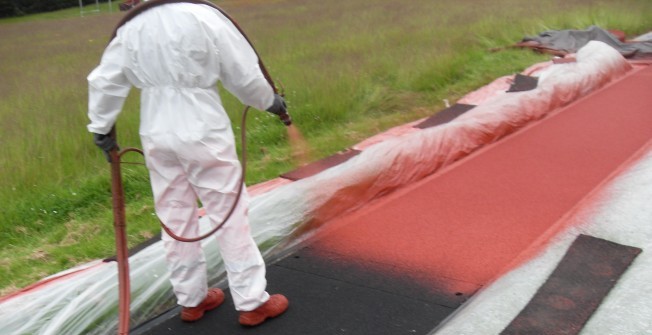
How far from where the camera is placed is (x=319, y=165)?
5340 mm

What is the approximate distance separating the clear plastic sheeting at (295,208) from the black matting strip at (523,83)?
20 cm

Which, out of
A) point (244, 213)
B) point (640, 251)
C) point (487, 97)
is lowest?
point (487, 97)

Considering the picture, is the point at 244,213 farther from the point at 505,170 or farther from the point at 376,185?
the point at 505,170

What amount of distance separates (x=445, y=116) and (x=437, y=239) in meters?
2.82

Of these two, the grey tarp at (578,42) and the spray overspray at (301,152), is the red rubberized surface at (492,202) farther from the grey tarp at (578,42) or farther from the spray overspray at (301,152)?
the grey tarp at (578,42)

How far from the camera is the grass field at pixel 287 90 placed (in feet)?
15.1

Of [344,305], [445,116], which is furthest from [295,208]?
[445,116]

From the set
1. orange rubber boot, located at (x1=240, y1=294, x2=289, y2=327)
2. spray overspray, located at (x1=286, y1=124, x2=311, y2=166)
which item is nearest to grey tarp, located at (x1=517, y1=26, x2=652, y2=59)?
spray overspray, located at (x1=286, y1=124, x2=311, y2=166)

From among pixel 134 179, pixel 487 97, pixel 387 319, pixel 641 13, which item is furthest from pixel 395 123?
pixel 641 13

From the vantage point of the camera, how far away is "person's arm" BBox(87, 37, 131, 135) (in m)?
2.97

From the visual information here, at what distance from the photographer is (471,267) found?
3691 mm

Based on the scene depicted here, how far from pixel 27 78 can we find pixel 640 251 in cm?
819

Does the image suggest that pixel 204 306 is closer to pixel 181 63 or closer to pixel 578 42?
pixel 181 63

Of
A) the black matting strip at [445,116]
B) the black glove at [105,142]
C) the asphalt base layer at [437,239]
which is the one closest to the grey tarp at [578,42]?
the black matting strip at [445,116]
